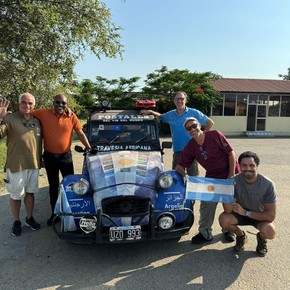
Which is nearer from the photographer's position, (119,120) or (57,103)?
(57,103)

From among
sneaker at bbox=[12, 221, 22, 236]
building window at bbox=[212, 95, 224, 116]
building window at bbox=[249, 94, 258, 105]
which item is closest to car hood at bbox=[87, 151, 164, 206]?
sneaker at bbox=[12, 221, 22, 236]

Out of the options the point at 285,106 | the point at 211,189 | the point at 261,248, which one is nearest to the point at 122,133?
the point at 211,189

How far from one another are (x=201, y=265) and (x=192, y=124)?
1.81 m

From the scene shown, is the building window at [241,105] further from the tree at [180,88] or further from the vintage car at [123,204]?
the vintage car at [123,204]

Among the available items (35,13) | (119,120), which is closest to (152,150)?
(119,120)

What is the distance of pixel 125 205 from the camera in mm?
3725

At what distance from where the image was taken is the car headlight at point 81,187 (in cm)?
386

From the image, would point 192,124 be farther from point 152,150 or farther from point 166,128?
point 166,128

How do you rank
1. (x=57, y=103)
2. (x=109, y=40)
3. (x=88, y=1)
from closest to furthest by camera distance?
(x=57, y=103)
(x=88, y=1)
(x=109, y=40)

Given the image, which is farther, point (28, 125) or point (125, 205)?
point (28, 125)

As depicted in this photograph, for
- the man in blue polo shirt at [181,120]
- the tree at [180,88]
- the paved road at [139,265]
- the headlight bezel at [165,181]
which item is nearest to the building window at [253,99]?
the tree at [180,88]

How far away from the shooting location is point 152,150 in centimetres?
520

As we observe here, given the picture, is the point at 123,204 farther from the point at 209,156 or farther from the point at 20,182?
the point at 20,182

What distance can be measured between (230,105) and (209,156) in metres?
20.3
